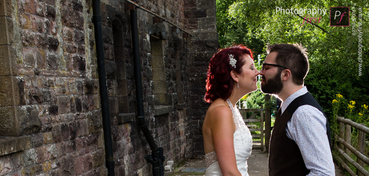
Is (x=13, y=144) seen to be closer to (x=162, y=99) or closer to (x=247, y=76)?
(x=247, y=76)

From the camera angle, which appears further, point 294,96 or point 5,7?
point 5,7

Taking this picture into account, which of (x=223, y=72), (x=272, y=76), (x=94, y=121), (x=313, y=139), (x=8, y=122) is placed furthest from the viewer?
(x=94, y=121)

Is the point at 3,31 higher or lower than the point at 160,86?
higher

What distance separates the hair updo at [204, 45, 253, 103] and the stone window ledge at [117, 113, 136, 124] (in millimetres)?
3448

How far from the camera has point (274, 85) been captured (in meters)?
2.13

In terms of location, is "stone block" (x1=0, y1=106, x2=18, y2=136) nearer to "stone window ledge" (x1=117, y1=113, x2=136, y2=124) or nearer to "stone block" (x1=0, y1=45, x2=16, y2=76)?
"stone block" (x1=0, y1=45, x2=16, y2=76)

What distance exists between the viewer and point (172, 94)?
8648 mm

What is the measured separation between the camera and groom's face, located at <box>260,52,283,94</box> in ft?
6.88

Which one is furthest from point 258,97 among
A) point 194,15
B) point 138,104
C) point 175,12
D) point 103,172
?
point 103,172


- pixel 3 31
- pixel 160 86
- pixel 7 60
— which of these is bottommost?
pixel 160 86

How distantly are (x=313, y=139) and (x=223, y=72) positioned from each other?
72 cm

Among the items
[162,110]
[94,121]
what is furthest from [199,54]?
[94,121]

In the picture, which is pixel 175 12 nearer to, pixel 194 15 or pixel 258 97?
pixel 194 15

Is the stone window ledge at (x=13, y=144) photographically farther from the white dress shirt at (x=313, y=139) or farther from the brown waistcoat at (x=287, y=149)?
the white dress shirt at (x=313, y=139)
